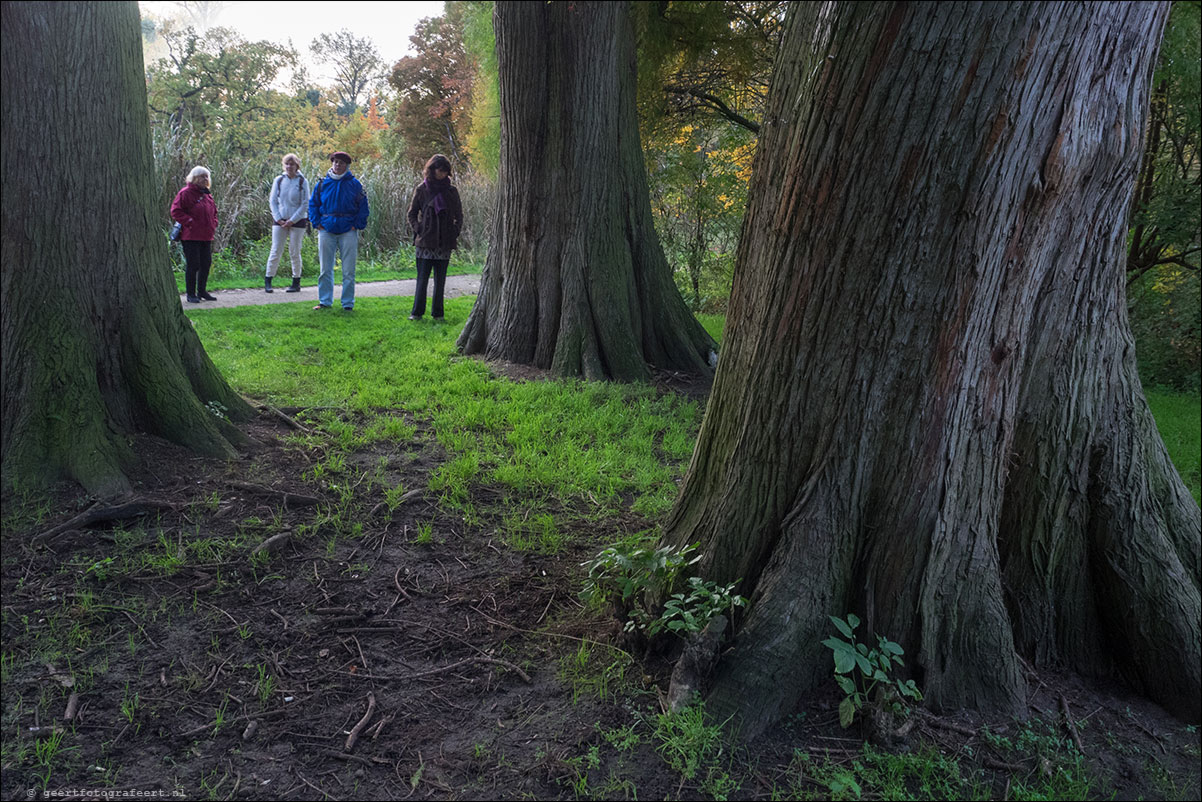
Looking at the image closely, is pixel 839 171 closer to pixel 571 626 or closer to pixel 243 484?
pixel 571 626

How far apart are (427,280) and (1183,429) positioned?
880 cm

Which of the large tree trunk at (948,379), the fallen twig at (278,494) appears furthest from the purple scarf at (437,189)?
the large tree trunk at (948,379)

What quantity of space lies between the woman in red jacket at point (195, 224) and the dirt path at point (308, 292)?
1.30 feet

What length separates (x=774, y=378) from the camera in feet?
9.66

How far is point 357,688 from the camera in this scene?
119 inches

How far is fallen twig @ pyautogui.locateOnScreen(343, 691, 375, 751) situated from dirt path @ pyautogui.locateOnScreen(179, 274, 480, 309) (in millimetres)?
8297

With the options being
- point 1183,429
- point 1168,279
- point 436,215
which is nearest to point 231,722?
point 436,215

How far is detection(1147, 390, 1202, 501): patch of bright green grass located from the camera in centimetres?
703

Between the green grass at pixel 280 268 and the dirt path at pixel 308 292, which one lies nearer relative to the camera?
the dirt path at pixel 308 292

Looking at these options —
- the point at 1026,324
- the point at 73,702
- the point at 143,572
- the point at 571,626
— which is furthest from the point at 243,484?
the point at 1026,324

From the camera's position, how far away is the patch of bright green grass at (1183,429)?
7027mm

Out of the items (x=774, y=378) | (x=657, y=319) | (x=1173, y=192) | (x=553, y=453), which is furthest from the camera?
(x=1173, y=192)

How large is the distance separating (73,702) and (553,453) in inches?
130

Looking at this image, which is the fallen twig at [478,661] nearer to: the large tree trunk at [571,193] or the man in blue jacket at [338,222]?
the large tree trunk at [571,193]
